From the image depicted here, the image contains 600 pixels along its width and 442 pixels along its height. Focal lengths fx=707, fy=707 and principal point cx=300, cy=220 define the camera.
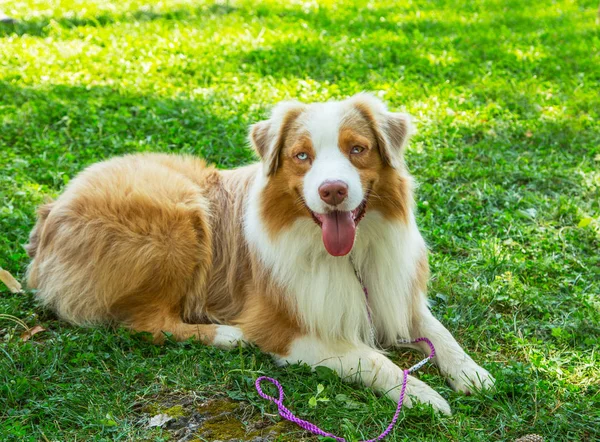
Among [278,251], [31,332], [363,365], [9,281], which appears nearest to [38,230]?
[9,281]

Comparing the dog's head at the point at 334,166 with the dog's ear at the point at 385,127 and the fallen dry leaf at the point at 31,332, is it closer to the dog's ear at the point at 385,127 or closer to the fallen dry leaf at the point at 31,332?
the dog's ear at the point at 385,127

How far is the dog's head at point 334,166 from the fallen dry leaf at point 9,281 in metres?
2.01

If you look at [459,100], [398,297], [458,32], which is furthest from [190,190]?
[458,32]

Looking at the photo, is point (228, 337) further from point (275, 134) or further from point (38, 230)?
point (38, 230)

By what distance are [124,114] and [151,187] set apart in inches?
120

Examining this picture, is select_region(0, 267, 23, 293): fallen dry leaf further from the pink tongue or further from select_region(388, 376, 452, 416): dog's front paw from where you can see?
select_region(388, 376, 452, 416): dog's front paw

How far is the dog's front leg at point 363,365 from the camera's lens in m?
3.94

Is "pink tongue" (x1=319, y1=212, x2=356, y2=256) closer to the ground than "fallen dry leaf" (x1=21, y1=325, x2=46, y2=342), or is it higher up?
higher up

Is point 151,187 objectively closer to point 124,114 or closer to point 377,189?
point 377,189

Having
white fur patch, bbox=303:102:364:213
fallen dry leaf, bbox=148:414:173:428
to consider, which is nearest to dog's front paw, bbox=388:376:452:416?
white fur patch, bbox=303:102:364:213

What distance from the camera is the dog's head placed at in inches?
156

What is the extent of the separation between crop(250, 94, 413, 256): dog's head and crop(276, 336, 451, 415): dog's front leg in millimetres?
646

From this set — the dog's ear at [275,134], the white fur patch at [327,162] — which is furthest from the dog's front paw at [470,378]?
the dog's ear at [275,134]

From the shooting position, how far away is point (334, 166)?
13.1 ft
